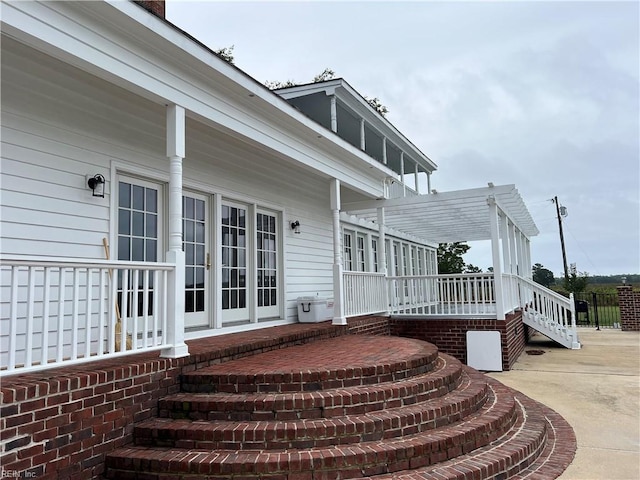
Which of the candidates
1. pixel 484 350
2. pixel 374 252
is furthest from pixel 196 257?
pixel 374 252

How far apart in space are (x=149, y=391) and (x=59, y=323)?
1.02 metres

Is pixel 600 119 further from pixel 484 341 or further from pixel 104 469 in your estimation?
pixel 104 469

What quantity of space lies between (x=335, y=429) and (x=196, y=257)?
3.47m

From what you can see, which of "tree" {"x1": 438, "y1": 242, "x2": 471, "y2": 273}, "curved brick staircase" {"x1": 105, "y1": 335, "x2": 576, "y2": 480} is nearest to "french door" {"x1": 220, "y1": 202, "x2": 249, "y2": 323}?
"curved brick staircase" {"x1": 105, "y1": 335, "x2": 576, "y2": 480}

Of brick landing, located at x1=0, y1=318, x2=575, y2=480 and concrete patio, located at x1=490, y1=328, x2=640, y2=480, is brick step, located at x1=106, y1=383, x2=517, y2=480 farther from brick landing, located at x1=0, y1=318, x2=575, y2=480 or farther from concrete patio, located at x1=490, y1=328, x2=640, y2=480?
concrete patio, located at x1=490, y1=328, x2=640, y2=480

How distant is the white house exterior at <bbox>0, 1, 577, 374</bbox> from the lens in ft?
11.3

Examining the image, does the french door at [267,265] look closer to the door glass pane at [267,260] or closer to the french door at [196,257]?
the door glass pane at [267,260]

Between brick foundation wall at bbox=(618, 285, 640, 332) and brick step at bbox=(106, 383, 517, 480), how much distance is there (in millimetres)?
14588

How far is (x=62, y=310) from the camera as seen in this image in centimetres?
304

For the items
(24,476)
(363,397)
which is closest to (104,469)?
(24,476)

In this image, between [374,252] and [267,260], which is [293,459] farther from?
[374,252]

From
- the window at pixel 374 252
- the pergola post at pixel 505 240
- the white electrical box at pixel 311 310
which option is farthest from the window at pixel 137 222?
the pergola post at pixel 505 240

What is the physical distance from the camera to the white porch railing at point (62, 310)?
9.25 ft

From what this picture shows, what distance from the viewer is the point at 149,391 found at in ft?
11.9
